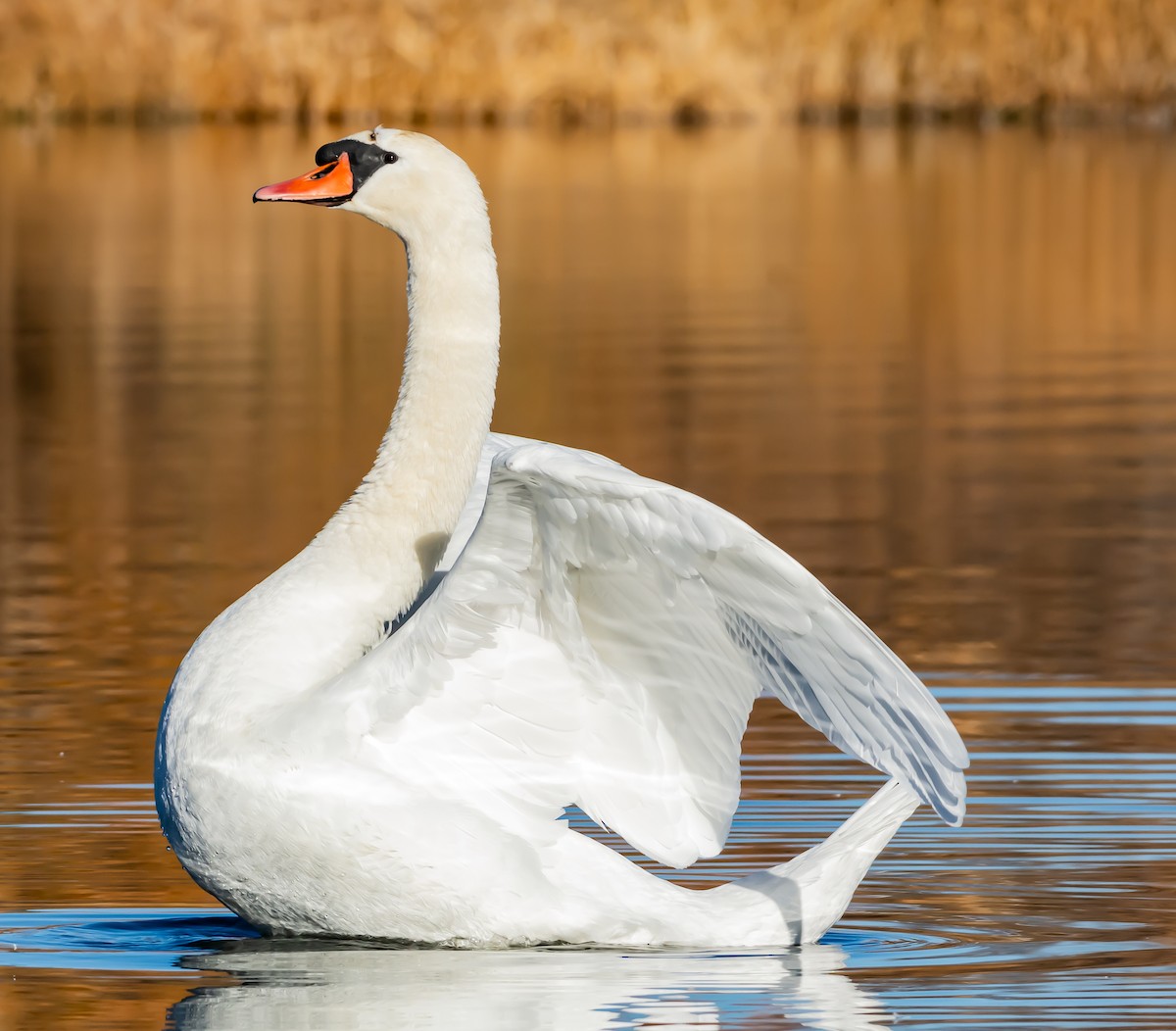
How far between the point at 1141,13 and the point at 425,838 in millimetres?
31330

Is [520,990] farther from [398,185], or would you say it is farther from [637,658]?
[398,185]

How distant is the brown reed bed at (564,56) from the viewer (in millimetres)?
36500

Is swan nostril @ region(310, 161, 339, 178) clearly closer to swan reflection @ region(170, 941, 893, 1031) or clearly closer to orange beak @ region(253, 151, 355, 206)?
orange beak @ region(253, 151, 355, 206)

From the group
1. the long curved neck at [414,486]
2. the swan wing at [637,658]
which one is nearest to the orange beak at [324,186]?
Result: the long curved neck at [414,486]

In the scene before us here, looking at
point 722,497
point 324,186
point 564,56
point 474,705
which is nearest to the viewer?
point 474,705

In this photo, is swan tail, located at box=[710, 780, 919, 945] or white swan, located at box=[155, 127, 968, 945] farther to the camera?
swan tail, located at box=[710, 780, 919, 945]

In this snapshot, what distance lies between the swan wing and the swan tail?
0.59 feet

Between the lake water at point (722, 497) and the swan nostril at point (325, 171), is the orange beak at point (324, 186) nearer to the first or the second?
the swan nostril at point (325, 171)

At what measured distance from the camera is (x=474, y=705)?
5.83 m

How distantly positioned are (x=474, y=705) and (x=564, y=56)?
107ft

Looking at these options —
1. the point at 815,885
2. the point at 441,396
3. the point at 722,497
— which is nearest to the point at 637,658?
the point at 815,885

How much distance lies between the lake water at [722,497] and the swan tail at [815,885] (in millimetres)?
89

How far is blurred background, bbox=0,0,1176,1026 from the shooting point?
8.63 metres

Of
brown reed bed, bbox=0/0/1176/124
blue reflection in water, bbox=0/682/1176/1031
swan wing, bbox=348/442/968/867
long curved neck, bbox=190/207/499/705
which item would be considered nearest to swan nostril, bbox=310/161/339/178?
long curved neck, bbox=190/207/499/705
